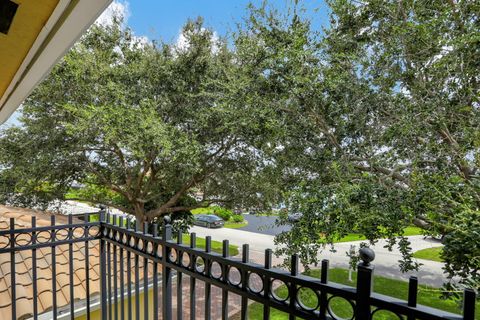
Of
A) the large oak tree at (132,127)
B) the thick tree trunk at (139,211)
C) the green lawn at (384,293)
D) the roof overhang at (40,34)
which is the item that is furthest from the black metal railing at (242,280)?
the thick tree trunk at (139,211)

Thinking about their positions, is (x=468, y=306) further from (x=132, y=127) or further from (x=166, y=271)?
(x=132, y=127)

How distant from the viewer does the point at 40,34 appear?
45.2 inches

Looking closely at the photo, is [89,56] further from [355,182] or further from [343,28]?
[355,182]

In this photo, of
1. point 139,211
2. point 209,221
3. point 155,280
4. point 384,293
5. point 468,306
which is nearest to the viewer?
point 468,306

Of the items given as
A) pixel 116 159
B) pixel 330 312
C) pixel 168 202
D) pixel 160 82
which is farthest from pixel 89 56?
pixel 330 312

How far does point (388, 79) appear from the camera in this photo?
160 inches

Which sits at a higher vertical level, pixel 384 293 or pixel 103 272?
pixel 103 272

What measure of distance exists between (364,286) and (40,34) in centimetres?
162

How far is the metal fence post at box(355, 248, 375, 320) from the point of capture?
0.94m

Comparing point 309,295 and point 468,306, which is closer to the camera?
point 468,306

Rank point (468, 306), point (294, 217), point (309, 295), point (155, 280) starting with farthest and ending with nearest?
point (294, 217) < point (309, 295) < point (155, 280) < point (468, 306)

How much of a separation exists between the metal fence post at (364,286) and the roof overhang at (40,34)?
4.09ft

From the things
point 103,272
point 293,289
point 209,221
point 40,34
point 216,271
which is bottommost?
point 209,221

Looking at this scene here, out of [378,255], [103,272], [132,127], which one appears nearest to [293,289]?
[103,272]
